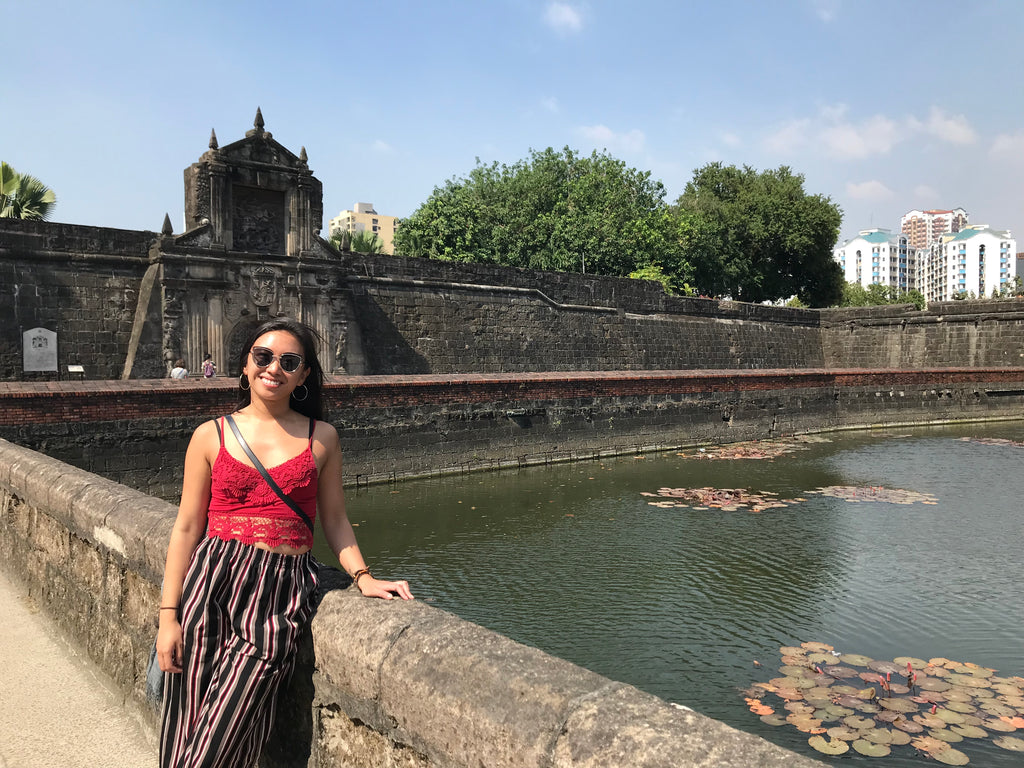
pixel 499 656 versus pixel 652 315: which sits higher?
pixel 652 315

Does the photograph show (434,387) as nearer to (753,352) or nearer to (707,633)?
(707,633)

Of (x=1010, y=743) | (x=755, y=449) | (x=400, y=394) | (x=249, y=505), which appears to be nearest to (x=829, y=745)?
(x=1010, y=743)

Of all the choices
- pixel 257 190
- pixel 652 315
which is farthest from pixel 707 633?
pixel 652 315

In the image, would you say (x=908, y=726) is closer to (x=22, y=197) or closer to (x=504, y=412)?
(x=504, y=412)

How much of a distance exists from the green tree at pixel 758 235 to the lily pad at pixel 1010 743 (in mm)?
33602

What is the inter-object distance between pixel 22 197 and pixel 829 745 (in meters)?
25.1

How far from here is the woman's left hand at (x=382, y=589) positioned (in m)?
2.30

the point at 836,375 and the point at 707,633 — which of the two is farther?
the point at 836,375

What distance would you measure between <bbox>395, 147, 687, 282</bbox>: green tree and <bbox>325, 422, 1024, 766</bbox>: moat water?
2071 centimetres

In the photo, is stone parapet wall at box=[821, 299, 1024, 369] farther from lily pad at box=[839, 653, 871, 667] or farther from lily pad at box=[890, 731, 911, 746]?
lily pad at box=[890, 731, 911, 746]

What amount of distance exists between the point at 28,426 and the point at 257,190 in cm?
855

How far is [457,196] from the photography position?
35.8m

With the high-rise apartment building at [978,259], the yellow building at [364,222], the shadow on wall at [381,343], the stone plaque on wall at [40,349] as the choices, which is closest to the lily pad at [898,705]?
the stone plaque on wall at [40,349]

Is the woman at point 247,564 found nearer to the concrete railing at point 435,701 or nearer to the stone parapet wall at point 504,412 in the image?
the concrete railing at point 435,701
